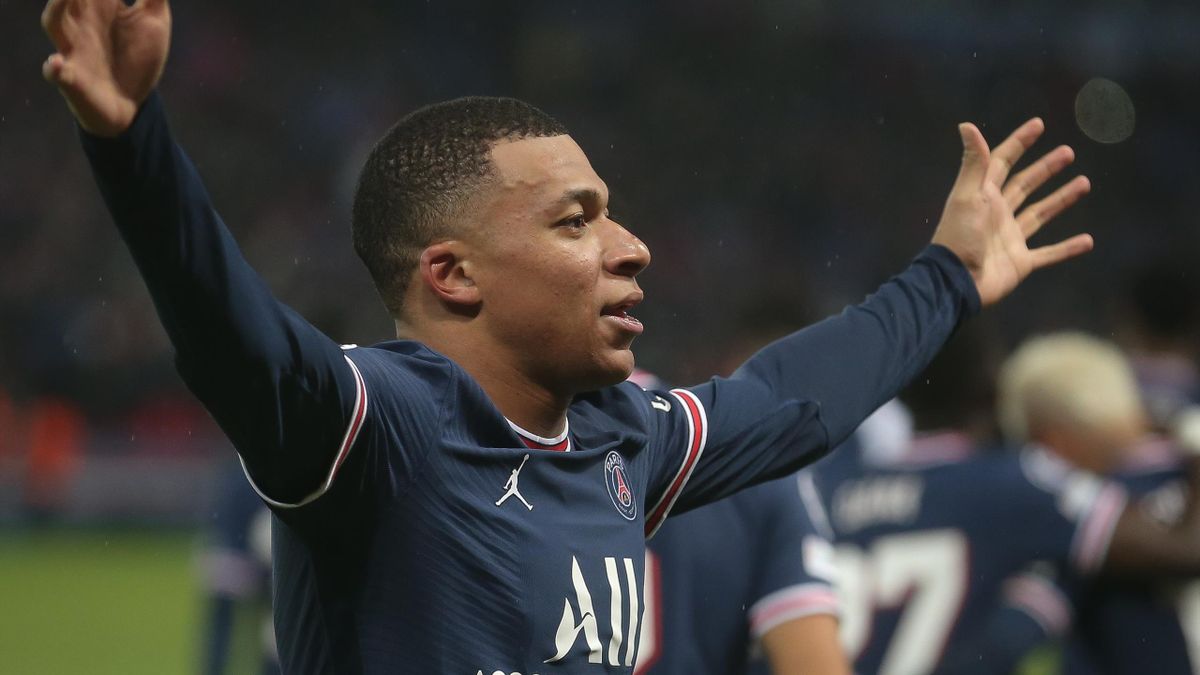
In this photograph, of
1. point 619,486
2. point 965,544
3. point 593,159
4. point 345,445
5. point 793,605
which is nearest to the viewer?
point 345,445

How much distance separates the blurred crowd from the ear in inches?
514

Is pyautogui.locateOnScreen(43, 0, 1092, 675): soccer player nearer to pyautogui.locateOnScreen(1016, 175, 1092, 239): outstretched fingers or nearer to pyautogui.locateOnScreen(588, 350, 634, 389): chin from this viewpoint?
pyautogui.locateOnScreen(588, 350, 634, 389): chin

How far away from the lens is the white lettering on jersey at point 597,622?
2.39 meters

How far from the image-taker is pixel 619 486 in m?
2.63

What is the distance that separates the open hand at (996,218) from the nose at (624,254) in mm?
824

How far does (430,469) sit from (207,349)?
47 cm

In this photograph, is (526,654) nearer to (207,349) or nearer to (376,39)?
(207,349)

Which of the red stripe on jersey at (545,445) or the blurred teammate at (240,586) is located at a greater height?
the red stripe on jersey at (545,445)

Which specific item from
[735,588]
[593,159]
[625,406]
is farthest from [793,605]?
[593,159]

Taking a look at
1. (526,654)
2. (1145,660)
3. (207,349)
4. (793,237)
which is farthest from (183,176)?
(793,237)

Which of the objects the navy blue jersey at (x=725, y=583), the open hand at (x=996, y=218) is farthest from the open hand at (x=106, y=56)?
the navy blue jersey at (x=725, y=583)

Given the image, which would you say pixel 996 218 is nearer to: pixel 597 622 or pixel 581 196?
pixel 581 196

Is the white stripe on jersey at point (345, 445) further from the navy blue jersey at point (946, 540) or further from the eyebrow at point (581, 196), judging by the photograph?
the navy blue jersey at point (946, 540)

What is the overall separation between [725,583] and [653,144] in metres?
17.7
